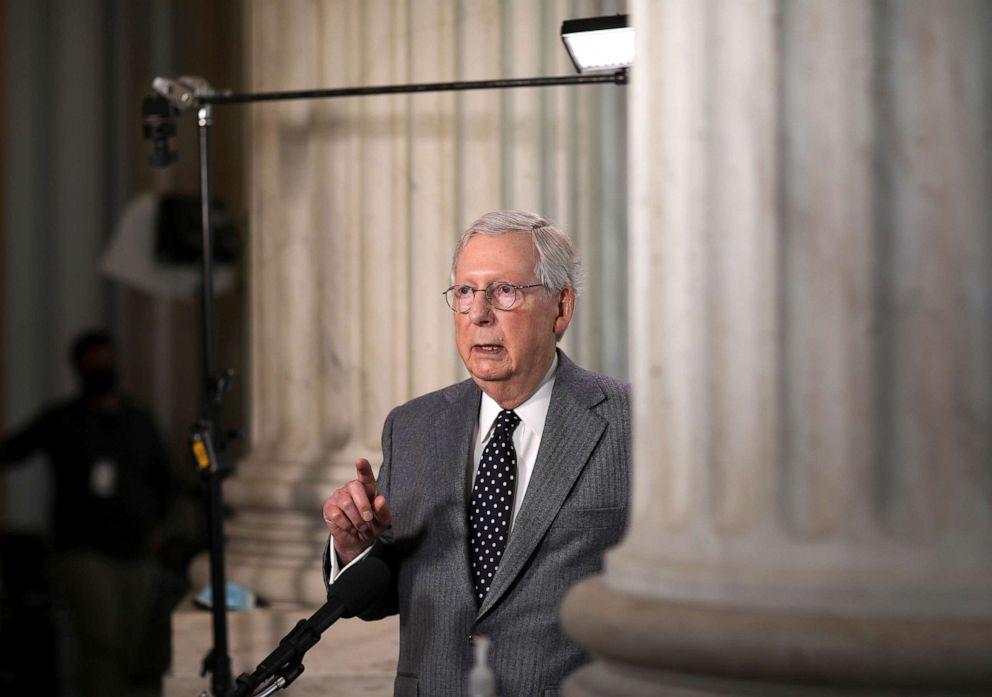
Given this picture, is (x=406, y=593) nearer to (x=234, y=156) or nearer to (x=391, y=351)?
(x=391, y=351)

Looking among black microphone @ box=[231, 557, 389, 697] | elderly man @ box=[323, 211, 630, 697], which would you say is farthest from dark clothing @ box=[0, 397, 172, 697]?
black microphone @ box=[231, 557, 389, 697]

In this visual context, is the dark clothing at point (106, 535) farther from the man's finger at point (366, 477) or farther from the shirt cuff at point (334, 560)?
the man's finger at point (366, 477)

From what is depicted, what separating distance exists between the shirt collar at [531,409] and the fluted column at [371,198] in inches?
69.9

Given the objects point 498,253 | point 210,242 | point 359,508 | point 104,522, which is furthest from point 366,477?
point 104,522

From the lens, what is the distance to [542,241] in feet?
10.1

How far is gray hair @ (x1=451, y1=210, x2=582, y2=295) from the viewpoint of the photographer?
3037mm

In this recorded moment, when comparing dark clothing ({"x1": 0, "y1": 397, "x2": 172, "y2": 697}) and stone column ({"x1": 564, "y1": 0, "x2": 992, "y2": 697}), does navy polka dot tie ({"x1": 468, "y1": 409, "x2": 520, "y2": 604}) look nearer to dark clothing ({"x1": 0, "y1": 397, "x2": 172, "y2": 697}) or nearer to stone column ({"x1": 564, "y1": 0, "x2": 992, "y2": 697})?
stone column ({"x1": 564, "y1": 0, "x2": 992, "y2": 697})

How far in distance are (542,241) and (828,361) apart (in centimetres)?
144

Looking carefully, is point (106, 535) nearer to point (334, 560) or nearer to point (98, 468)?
point (98, 468)

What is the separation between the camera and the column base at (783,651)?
1.55 m

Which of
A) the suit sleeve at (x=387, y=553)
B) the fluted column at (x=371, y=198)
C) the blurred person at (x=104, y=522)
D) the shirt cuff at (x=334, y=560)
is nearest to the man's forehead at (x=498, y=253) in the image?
the suit sleeve at (x=387, y=553)

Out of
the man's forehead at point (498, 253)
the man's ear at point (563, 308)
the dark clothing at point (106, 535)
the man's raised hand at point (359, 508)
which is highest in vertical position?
the man's forehead at point (498, 253)

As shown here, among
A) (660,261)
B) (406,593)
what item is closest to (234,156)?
(406,593)

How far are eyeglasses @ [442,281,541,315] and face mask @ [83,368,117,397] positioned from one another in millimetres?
5076
